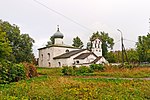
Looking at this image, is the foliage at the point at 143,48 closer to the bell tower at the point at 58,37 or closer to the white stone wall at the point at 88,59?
the white stone wall at the point at 88,59

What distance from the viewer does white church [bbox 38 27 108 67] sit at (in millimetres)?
58906

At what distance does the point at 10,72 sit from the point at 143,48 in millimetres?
42673

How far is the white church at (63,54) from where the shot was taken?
58906 mm

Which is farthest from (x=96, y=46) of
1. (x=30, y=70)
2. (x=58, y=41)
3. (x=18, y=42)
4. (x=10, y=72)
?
(x=10, y=72)

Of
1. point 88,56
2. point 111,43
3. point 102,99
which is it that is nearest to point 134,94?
point 102,99

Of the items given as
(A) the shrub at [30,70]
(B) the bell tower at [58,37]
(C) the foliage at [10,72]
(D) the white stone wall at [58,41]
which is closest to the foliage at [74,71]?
(A) the shrub at [30,70]

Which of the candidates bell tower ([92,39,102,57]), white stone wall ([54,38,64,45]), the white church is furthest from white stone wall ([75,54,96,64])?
white stone wall ([54,38,64,45])

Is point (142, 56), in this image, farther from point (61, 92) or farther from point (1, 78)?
point (61, 92)

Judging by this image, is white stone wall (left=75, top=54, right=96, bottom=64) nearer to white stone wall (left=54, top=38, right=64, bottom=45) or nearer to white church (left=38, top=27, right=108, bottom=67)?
white church (left=38, top=27, right=108, bottom=67)

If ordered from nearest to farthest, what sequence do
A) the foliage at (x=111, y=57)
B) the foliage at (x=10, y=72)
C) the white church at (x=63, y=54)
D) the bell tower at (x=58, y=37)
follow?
the foliage at (x=10, y=72), the white church at (x=63, y=54), the bell tower at (x=58, y=37), the foliage at (x=111, y=57)

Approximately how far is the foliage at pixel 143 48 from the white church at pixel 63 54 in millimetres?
9642

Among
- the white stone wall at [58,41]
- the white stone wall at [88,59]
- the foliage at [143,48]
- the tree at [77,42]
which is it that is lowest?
the white stone wall at [88,59]

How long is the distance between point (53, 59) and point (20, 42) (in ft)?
37.6

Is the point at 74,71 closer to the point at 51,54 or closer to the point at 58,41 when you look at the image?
the point at 51,54
